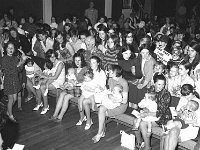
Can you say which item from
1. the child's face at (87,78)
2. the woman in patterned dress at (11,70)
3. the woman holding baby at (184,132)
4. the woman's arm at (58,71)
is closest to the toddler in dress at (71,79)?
the woman's arm at (58,71)

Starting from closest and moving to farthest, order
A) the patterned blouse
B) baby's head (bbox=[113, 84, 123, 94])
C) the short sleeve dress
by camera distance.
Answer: the patterned blouse
baby's head (bbox=[113, 84, 123, 94])
the short sleeve dress

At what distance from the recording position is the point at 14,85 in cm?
530

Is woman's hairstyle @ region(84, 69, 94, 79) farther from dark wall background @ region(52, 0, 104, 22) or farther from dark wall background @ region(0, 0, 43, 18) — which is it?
dark wall background @ region(52, 0, 104, 22)

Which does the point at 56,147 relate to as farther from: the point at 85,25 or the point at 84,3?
the point at 84,3

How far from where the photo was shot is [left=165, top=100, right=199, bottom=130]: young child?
3932 millimetres

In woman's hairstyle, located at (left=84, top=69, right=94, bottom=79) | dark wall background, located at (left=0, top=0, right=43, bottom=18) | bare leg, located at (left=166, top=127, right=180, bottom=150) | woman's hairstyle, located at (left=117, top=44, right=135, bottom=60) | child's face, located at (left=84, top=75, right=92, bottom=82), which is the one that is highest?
dark wall background, located at (left=0, top=0, right=43, bottom=18)

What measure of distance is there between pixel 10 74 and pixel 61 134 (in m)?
1.40

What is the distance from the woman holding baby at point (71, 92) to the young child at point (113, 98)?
850 millimetres

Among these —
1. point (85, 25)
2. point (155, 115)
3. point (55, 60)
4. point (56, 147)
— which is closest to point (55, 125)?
point (56, 147)

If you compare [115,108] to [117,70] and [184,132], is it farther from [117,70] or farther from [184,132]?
[184,132]

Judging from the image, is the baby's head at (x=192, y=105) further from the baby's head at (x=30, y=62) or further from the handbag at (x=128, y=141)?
the baby's head at (x=30, y=62)

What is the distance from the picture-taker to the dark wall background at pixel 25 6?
1135 centimetres

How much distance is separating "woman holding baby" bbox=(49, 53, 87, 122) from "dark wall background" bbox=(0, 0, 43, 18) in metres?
6.89

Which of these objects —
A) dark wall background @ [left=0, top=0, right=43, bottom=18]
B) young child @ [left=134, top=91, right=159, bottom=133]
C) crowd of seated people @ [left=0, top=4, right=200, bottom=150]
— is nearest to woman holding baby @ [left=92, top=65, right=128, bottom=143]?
crowd of seated people @ [left=0, top=4, right=200, bottom=150]
